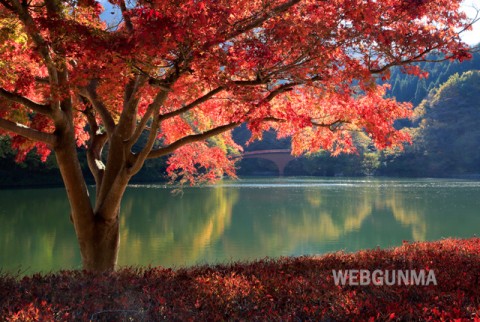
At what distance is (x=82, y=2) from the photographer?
13.3 ft

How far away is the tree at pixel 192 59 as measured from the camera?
3602 mm

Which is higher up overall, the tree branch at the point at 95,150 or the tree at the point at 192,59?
the tree at the point at 192,59

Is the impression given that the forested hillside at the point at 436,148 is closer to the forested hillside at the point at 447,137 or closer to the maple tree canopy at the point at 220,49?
the forested hillside at the point at 447,137

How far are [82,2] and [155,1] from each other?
3.37ft

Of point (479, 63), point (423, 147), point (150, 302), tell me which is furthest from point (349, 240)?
point (479, 63)

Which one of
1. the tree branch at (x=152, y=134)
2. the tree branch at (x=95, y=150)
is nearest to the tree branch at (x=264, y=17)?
the tree branch at (x=152, y=134)

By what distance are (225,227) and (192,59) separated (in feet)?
31.7

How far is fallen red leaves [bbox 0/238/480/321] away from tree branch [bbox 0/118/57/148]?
5.36 feet

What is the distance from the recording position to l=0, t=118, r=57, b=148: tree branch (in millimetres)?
3955

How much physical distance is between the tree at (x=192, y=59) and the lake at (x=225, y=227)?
8.20ft

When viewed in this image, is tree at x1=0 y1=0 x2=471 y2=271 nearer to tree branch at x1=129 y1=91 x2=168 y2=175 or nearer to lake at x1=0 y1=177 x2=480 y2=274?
tree branch at x1=129 y1=91 x2=168 y2=175

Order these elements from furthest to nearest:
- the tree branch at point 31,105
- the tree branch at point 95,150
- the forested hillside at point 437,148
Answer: the forested hillside at point 437,148 → the tree branch at point 95,150 → the tree branch at point 31,105

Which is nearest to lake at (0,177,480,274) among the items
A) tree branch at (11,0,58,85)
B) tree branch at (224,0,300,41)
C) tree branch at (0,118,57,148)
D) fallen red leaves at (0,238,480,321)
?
tree branch at (0,118,57,148)

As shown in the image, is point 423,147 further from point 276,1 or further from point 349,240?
point 276,1
